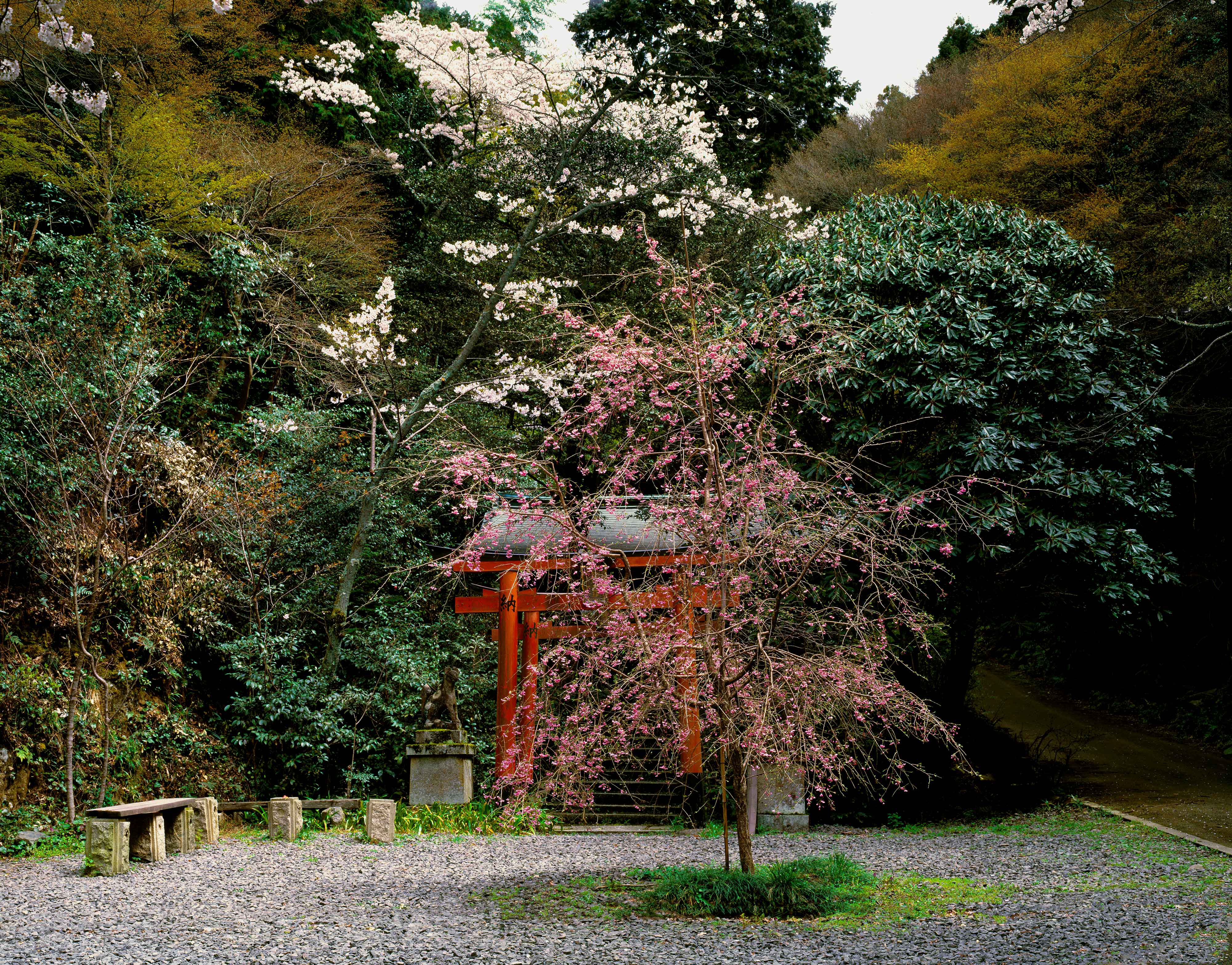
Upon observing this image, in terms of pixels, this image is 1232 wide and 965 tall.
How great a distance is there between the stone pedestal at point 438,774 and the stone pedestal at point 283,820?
118 centimetres

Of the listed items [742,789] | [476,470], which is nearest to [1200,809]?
[742,789]

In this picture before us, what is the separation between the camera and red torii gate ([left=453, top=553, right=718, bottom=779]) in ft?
16.0

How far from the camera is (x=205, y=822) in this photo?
7105mm

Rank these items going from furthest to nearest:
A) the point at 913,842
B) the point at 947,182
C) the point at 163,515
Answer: the point at 947,182
the point at 163,515
the point at 913,842

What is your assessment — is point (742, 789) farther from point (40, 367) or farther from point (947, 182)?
point (947, 182)

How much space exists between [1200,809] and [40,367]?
10.0 meters

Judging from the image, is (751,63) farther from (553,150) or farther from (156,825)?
(156,825)

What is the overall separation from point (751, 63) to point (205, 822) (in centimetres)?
1256

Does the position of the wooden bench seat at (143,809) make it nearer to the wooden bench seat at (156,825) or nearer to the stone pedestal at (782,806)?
the wooden bench seat at (156,825)

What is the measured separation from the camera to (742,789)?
479cm

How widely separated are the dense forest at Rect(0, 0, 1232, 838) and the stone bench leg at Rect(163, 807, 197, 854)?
856mm

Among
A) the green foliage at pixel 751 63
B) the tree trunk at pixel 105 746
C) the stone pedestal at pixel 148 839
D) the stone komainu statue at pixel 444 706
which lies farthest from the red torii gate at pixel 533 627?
the green foliage at pixel 751 63

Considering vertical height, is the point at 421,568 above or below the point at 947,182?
below

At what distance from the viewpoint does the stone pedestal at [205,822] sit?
7.09 meters
